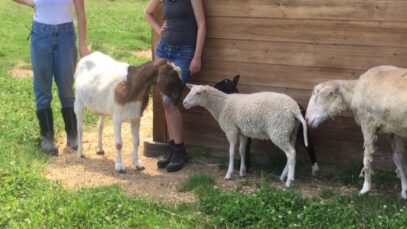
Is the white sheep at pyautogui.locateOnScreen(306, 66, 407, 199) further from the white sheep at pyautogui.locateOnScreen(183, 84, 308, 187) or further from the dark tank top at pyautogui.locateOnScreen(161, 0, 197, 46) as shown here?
the dark tank top at pyautogui.locateOnScreen(161, 0, 197, 46)

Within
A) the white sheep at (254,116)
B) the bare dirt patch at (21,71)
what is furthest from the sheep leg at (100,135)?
the bare dirt patch at (21,71)

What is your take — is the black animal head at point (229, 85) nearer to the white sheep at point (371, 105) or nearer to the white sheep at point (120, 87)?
the white sheep at point (120, 87)

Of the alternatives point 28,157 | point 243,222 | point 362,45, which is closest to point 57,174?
point 28,157

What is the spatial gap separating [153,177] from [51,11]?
7.65ft

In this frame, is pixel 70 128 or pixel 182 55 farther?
pixel 70 128

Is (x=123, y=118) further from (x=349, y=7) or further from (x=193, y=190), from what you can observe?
(x=349, y=7)

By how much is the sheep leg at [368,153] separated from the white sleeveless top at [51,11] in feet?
12.4

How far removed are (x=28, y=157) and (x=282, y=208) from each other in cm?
338

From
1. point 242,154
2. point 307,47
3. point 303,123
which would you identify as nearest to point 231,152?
point 242,154

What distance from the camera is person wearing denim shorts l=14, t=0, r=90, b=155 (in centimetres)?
717

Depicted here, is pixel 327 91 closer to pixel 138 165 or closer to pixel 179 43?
pixel 179 43

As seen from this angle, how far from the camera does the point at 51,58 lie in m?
7.39

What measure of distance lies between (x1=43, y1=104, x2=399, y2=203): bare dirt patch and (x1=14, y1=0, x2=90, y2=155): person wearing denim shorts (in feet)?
1.50

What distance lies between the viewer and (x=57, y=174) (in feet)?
22.5
